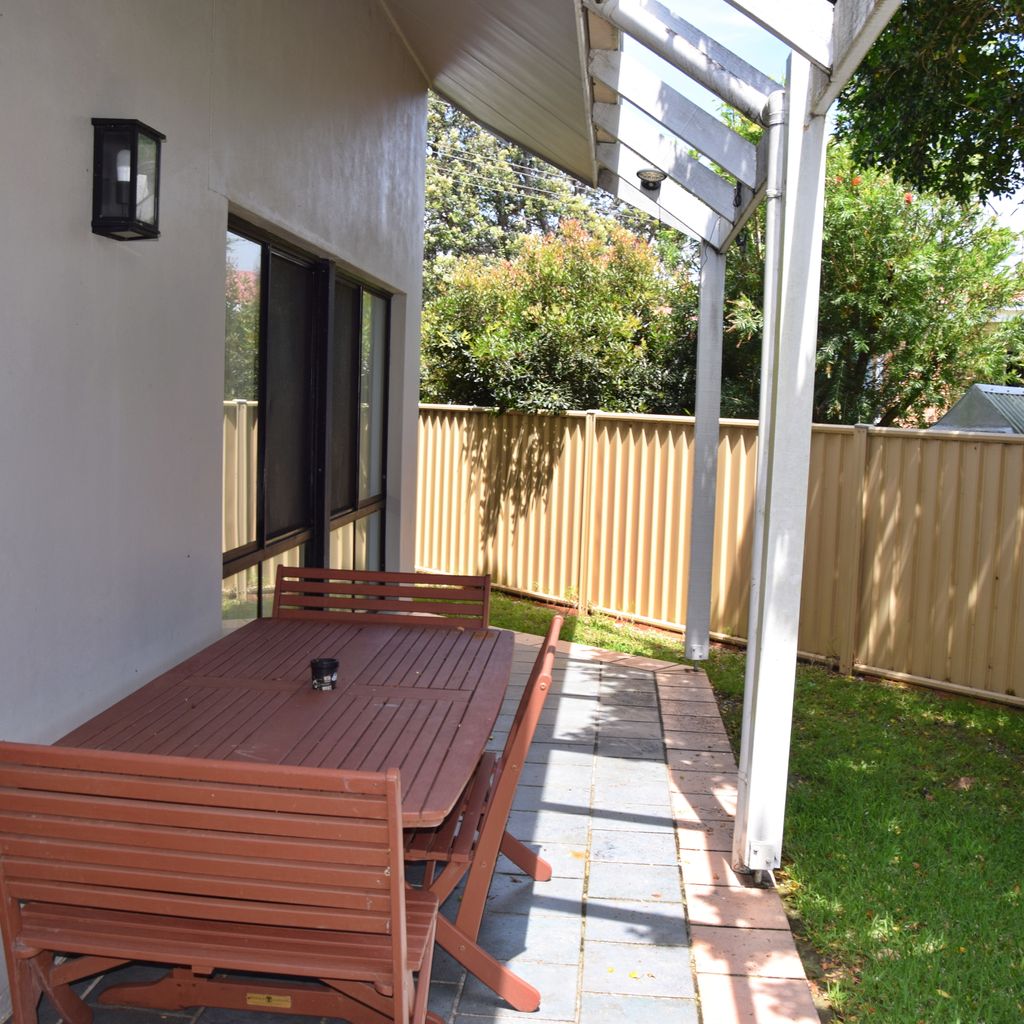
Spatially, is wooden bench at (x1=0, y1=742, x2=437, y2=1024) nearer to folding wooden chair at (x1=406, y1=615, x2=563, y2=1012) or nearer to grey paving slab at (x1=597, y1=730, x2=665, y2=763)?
folding wooden chair at (x1=406, y1=615, x2=563, y2=1012)

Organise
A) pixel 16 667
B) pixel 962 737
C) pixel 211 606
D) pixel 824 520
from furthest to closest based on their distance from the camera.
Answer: pixel 824 520 → pixel 962 737 → pixel 211 606 → pixel 16 667

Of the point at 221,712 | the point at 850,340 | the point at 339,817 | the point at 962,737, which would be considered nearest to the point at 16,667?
the point at 221,712

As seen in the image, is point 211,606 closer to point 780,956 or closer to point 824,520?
point 780,956

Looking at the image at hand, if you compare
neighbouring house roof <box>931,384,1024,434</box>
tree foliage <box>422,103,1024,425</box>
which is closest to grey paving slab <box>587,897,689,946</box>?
neighbouring house roof <box>931,384,1024,434</box>

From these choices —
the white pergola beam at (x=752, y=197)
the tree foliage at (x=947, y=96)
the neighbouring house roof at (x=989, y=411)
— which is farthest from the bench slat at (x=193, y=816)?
the neighbouring house roof at (x=989, y=411)

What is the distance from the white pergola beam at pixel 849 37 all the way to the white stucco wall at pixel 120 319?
7.06ft

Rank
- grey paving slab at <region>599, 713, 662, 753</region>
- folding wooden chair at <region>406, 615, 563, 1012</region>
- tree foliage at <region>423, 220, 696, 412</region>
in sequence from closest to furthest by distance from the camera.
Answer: folding wooden chair at <region>406, 615, 563, 1012</region>, grey paving slab at <region>599, 713, 662, 753</region>, tree foliage at <region>423, 220, 696, 412</region>

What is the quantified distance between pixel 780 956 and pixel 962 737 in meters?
3.14

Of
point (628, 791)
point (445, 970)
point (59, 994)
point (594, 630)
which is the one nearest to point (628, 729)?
point (628, 791)

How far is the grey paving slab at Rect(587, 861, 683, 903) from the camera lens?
377 cm

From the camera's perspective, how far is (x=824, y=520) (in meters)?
7.43

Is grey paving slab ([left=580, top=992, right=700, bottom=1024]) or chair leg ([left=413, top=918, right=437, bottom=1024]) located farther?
grey paving slab ([left=580, top=992, right=700, bottom=1024])

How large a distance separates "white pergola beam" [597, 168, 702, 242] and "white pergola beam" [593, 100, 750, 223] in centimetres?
96

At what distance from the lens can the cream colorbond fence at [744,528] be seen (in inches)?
258
